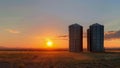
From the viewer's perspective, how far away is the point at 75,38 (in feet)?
297

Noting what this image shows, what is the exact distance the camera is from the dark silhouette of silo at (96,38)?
296ft

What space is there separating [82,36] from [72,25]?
182 inches

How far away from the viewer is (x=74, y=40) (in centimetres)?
9056

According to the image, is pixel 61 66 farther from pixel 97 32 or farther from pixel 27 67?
pixel 97 32

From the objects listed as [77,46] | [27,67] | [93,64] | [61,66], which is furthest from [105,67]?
A: [77,46]

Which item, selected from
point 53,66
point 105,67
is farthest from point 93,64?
point 53,66

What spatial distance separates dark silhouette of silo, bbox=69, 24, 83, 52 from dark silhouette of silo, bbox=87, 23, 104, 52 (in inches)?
120

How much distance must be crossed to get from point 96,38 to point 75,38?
249 inches

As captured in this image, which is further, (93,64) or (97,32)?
(97,32)

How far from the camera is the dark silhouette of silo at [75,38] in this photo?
90125 mm

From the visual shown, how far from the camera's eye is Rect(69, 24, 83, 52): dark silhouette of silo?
90.1m

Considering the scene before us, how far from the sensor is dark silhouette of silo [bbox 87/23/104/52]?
296 ft

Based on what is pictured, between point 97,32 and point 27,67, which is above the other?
point 97,32

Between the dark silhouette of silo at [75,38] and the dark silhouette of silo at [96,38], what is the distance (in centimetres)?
306
